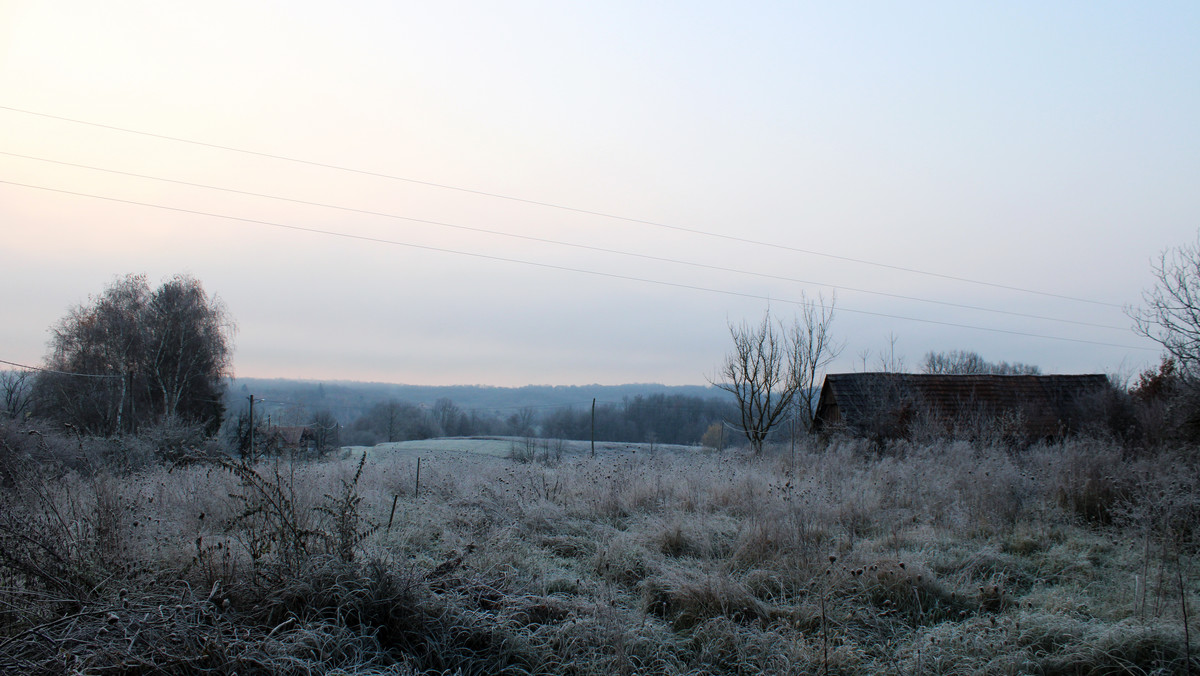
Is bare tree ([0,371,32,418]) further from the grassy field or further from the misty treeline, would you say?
the grassy field

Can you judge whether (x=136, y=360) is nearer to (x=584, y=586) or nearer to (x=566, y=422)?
(x=584, y=586)

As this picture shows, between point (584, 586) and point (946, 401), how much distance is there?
20.4 meters

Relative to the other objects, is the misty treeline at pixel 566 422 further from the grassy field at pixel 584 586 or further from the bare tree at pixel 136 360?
the grassy field at pixel 584 586

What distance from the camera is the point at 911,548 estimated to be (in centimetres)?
666

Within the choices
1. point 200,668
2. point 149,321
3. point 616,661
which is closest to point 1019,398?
point 616,661

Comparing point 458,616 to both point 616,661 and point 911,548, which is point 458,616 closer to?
point 616,661

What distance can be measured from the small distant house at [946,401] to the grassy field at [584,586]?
11.7 metres

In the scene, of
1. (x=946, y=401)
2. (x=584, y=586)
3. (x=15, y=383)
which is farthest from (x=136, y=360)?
(x=946, y=401)

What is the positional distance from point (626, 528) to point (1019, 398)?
810 inches

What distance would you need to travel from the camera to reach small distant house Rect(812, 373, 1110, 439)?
19.5 metres

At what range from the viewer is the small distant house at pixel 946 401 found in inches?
770

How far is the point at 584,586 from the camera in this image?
17.4 ft

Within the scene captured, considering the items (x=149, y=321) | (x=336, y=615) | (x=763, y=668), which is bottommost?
(x=763, y=668)

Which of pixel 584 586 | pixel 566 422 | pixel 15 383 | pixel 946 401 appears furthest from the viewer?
pixel 566 422
